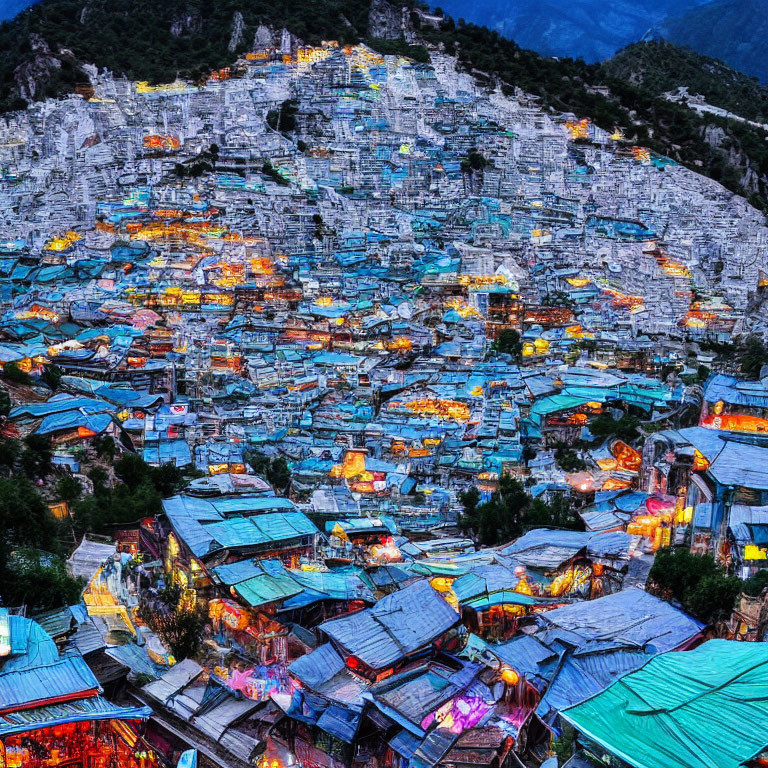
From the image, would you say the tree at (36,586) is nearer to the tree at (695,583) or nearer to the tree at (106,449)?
the tree at (106,449)

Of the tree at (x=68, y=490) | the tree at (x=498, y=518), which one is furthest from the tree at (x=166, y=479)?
the tree at (x=498, y=518)

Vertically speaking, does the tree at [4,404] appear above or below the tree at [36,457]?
above

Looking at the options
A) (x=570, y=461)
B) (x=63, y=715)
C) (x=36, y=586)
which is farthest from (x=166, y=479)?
(x=63, y=715)

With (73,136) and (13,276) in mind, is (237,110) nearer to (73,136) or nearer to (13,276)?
(73,136)

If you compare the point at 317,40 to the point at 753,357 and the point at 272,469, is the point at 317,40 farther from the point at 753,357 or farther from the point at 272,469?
the point at 272,469

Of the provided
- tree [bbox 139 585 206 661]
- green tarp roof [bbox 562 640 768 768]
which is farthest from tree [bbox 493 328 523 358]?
green tarp roof [bbox 562 640 768 768]
